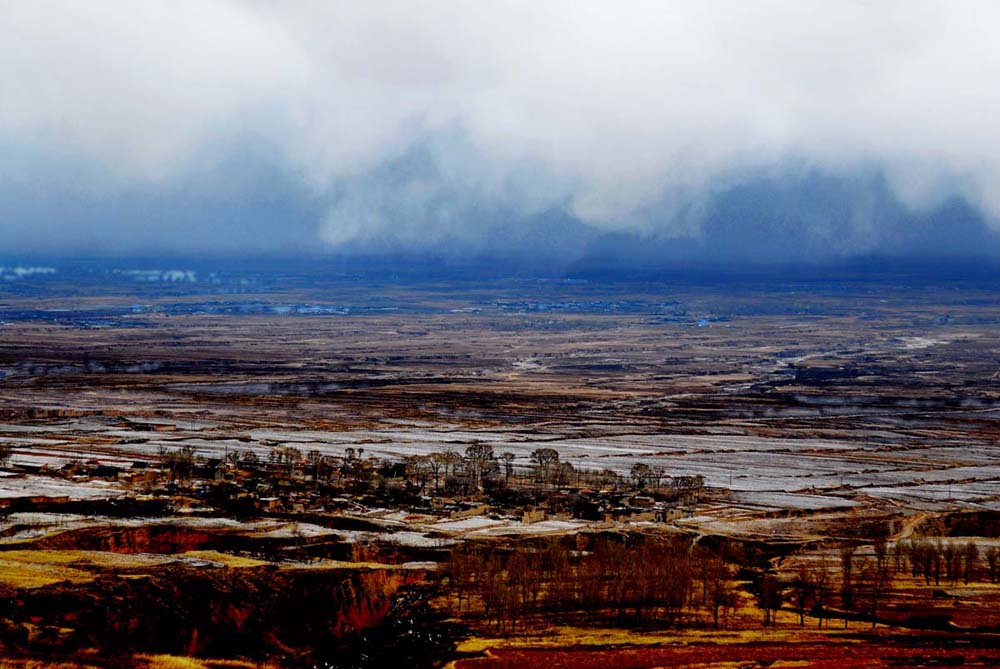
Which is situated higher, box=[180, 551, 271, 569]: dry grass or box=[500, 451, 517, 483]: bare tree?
box=[500, 451, 517, 483]: bare tree

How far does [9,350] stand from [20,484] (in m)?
87.5

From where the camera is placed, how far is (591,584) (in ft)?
123

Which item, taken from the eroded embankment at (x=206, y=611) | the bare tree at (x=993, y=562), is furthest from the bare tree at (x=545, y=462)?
the bare tree at (x=993, y=562)

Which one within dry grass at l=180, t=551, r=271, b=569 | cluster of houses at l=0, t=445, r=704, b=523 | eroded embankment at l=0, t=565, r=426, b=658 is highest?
cluster of houses at l=0, t=445, r=704, b=523

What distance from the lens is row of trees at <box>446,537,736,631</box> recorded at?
35.6 m

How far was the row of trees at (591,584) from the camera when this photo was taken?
35.6 m

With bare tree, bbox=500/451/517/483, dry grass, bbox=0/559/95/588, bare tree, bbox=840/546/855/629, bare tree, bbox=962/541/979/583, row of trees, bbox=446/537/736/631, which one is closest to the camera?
row of trees, bbox=446/537/736/631

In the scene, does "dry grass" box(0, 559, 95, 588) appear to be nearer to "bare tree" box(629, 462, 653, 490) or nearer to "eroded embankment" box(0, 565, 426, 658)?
"eroded embankment" box(0, 565, 426, 658)

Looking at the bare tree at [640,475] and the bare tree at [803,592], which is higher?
the bare tree at [640,475]

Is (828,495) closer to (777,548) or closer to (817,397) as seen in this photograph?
(777,548)

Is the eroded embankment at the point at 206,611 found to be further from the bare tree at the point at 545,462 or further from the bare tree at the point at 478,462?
the bare tree at the point at 545,462

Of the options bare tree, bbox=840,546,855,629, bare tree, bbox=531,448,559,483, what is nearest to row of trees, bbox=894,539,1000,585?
bare tree, bbox=840,546,855,629

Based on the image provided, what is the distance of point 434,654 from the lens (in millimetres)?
32562

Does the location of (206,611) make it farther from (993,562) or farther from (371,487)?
(993,562)
